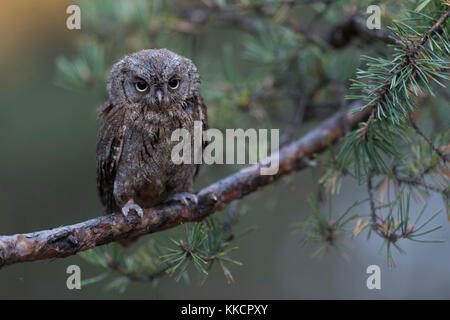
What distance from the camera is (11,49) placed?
3.23 metres

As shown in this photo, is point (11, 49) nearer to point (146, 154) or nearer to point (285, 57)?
point (146, 154)

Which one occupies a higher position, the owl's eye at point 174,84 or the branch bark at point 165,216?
the owl's eye at point 174,84

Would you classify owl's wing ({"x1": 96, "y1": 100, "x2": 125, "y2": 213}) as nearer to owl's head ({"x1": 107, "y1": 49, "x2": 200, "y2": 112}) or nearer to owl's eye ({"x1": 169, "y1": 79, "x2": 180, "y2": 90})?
owl's head ({"x1": 107, "y1": 49, "x2": 200, "y2": 112})

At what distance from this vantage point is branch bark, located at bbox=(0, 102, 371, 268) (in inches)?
48.6

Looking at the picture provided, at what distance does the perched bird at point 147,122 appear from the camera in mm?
1867

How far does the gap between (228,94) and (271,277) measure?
8.15 feet

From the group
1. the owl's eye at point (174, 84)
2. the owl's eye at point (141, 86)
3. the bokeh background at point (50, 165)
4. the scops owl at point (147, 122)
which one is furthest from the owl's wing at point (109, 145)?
the bokeh background at point (50, 165)

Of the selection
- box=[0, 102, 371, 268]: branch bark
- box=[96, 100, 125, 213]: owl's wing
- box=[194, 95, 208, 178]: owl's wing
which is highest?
box=[194, 95, 208, 178]: owl's wing

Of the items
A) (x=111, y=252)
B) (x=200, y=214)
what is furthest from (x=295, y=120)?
(x=111, y=252)

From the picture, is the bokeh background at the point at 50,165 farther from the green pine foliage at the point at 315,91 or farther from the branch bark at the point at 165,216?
the branch bark at the point at 165,216

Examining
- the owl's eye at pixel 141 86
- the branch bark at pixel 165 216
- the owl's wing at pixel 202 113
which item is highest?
the owl's eye at pixel 141 86

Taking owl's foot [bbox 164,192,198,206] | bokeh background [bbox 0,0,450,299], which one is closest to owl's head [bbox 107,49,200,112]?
owl's foot [bbox 164,192,198,206]

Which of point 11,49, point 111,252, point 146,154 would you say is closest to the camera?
point 111,252

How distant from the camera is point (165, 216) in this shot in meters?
1.66
